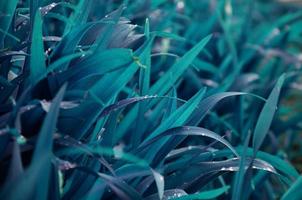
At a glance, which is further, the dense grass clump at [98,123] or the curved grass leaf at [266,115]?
the curved grass leaf at [266,115]

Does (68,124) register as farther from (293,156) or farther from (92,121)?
(293,156)

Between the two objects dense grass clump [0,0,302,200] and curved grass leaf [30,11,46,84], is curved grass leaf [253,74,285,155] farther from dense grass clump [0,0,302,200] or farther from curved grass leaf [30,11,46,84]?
curved grass leaf [30,11,46,84]

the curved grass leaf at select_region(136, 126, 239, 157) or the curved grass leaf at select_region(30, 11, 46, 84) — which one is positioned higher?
the curved grass leaf at select_region(30, 11, 46, 84)

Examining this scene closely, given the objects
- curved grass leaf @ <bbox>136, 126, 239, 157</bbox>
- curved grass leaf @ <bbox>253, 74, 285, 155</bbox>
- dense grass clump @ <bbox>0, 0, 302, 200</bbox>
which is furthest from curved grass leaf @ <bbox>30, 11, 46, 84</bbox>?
curved grass leaf @ <bbox>253, 74, 285, 155</bbox>

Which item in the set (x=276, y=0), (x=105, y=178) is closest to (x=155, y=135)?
(x=105, y=178)

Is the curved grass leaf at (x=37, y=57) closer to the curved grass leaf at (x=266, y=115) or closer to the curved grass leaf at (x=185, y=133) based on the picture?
the curved grass leaf at (x=185, y=133)

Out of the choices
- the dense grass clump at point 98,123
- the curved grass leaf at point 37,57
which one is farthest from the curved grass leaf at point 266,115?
the curved grass leaf at point 37,57

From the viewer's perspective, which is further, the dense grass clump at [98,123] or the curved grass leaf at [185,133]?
the curved grass leaf at [185,133]

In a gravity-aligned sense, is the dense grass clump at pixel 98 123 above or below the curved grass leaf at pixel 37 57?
below

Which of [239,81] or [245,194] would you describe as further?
[239,81]

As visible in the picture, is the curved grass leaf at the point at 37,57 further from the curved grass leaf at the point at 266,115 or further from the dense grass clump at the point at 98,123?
the curved grass leaf at the point at 266,115

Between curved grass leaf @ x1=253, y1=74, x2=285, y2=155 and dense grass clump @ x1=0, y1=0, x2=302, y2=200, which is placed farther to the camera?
curved grass leaf @ x1=253, y1=74, x2=285, y2=155
